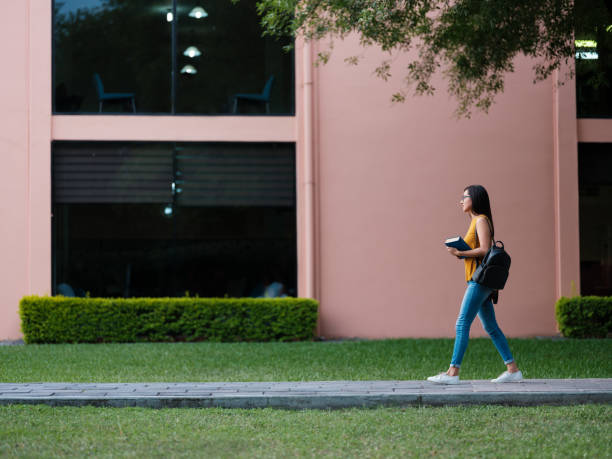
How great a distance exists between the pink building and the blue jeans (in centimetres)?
561

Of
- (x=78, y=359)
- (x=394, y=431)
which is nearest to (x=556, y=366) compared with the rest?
(x=394, y=431)

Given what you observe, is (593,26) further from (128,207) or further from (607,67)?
(128,207)

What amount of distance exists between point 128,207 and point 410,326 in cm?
530

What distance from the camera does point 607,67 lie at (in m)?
12.7

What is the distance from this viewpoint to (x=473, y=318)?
6.82 meters

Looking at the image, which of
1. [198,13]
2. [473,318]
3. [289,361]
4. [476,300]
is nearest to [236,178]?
[198,13]

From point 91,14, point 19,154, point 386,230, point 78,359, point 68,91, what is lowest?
point 78,359

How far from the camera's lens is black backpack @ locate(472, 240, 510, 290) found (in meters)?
6.86

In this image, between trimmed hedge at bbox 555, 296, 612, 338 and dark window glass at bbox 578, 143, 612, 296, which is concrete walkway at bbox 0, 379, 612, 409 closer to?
trimmed hedge at bbox 555, 296, 612, 338

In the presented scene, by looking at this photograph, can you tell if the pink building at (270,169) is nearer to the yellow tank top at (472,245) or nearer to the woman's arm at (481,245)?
→ the yellow tank top at (472,245)

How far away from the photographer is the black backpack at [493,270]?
22.5ft

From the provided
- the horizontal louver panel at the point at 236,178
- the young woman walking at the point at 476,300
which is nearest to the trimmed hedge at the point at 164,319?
the horizontal louver panel at the point at 236,178

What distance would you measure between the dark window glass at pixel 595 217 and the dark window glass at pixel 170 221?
515 centimetres

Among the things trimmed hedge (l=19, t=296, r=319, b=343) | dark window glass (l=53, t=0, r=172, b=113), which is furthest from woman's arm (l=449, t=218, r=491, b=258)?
dark window glass (l=53, t=0, r=172, b=113)
